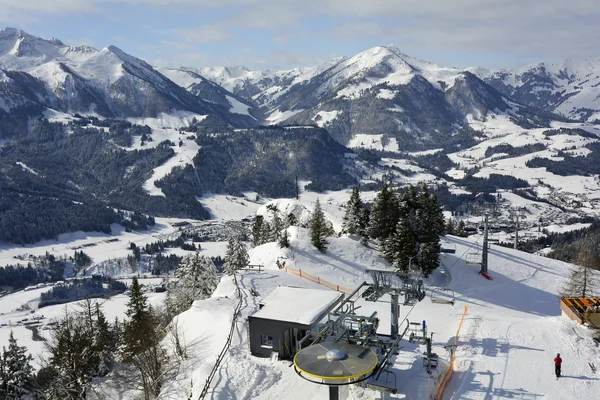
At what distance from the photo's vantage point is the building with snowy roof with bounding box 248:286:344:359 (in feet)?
100

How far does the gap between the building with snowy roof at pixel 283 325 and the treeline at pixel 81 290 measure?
143088mm

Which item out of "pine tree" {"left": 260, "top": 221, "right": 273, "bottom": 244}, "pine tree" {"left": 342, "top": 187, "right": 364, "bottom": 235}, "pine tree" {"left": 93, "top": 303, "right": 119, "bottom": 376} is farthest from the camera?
"pine tree" {"left": 260, "top": 221, "right": 273, "bottom": 244}

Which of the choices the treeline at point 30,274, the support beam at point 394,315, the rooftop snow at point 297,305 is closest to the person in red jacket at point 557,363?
the support beam at point 394,315

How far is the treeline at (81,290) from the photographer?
161 meters

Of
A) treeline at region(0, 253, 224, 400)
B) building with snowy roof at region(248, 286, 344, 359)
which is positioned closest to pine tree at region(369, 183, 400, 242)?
treeline at region(0, 253, 224, 400)

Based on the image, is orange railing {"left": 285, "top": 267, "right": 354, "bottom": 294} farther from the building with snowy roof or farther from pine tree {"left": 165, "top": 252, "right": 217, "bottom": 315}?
the building with snowy roof

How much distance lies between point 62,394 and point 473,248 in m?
56.7

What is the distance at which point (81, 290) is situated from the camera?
170 metres

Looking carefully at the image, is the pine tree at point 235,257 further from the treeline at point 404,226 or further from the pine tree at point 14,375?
the pine tree at point 14,375

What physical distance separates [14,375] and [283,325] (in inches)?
1033

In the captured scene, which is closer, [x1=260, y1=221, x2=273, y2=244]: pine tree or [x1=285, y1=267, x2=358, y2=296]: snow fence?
[x1=285, y1=267, x2=358, y2=296]: snow fence

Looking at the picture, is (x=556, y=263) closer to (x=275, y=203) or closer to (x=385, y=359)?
(x=385, y=359)

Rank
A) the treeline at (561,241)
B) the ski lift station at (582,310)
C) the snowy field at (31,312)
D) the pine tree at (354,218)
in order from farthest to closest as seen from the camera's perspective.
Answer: the treeline at (561,241)
the snowy field at (31,312)
the pine tree at (354,218)
the ski lift station at (582,310)

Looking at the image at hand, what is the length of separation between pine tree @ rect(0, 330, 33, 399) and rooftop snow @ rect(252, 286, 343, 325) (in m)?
23.4
